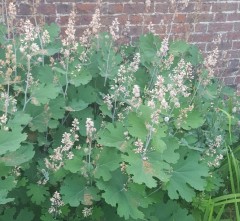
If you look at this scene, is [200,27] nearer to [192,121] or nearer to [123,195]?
[192,121]

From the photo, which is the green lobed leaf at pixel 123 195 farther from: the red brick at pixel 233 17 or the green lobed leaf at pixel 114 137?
the red brick at pixel 233 17

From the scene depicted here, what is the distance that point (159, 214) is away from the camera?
2738 mm

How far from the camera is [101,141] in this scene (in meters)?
2.32

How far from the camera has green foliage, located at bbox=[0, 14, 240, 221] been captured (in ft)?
7.41

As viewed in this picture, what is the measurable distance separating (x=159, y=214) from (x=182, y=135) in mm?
540

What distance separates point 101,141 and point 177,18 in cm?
215

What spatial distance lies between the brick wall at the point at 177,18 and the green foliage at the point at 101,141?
16.4 inches

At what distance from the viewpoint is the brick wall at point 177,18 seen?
11.9 ft

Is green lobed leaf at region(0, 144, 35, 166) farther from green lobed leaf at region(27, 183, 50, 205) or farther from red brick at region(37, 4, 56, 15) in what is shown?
red brick at region(37, 4, 56, 15)

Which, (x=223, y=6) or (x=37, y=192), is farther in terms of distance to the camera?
(x=223, y=6)

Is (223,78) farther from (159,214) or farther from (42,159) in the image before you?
(42,159)

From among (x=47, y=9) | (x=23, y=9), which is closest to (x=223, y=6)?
(x=47, y=9)

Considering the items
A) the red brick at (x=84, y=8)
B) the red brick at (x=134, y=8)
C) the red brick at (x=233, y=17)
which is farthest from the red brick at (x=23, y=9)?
the red brick at (x=233, y=17)

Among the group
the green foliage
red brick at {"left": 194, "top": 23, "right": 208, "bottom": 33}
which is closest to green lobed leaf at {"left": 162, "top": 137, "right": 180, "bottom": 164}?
the green foliage
